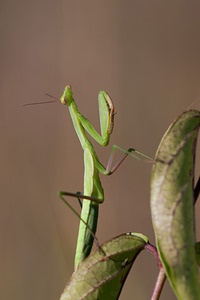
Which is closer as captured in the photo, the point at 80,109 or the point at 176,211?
the point at 176,211

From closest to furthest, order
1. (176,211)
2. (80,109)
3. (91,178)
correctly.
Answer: (176,211) → (91,178) → (80,109)

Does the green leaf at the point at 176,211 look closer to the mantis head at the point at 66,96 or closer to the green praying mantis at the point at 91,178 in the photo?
the green praying mantis at the point at 91,178

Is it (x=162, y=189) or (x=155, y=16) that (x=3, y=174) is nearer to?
(x=155, y=16)

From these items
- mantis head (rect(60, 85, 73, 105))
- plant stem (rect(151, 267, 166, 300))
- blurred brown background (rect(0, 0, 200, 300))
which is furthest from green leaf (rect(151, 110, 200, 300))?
blurred brown background (rect(0, 0, 200, 300))

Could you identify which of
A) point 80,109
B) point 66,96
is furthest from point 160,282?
point 80,109

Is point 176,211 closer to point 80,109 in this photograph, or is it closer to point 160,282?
point 160,282

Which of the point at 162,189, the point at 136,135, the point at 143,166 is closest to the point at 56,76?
the point at 136,135

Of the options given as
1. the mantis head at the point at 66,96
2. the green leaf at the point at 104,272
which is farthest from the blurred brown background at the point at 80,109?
the green leaf at the point at 104,272
